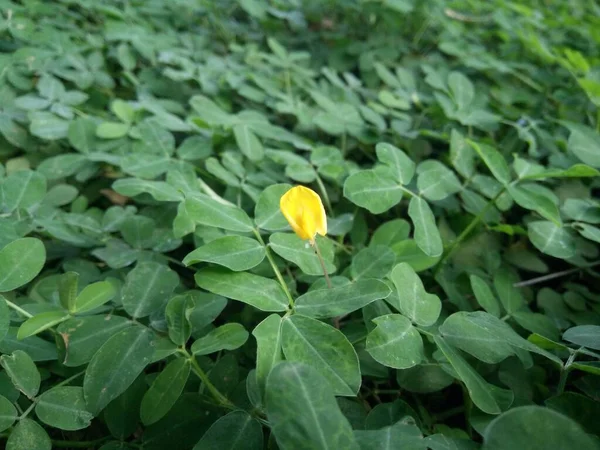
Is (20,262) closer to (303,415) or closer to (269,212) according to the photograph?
(269,212)

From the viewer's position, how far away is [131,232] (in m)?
1.17

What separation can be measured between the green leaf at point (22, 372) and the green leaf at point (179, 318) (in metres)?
0.23

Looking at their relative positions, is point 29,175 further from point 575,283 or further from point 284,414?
point 575,283

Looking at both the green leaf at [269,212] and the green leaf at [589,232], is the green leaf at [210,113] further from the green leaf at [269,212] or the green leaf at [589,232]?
the green leaf at [589,232]

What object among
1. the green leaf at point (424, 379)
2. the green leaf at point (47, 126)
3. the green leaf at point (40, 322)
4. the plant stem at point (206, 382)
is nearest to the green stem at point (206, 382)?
the plant stem at point (206, 382)

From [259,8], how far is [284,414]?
85.9 inches

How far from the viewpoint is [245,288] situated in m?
0.84

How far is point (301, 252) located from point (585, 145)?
0.95 metres

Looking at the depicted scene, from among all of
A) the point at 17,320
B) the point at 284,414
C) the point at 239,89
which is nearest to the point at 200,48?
the point at 239,89

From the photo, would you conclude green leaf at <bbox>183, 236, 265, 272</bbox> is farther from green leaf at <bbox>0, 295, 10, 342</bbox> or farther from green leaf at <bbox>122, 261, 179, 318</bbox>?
green leaf at <bbox>0, 295, 10, 342</bbox>

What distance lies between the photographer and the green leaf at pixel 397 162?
3.80ft

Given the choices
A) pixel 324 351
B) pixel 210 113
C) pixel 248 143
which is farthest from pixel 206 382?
pixel 210 113

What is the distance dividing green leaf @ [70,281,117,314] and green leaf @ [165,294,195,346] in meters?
0.14

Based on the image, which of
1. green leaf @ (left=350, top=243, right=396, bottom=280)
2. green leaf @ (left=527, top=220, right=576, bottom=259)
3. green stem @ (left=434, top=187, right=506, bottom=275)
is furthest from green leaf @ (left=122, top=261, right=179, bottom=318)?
green leaf @ (left=527, top=220, right=576, bottom=259)
